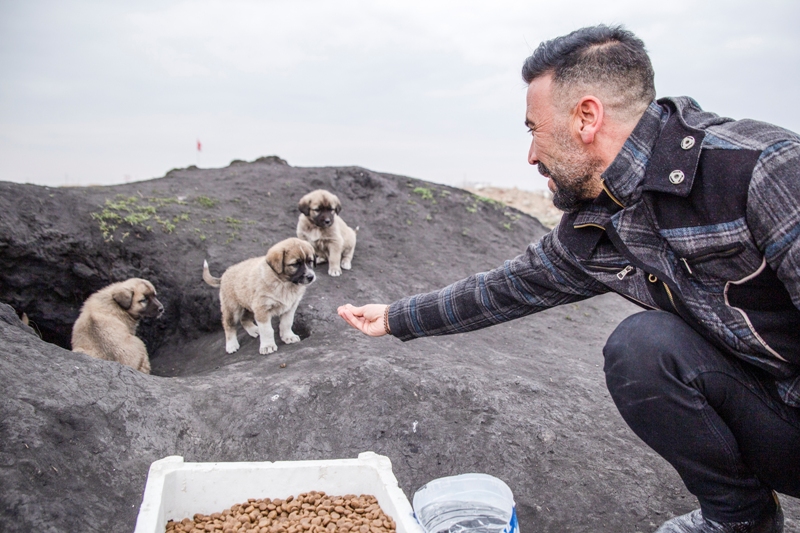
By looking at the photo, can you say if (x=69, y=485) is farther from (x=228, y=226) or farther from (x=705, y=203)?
(x=228, y=226)

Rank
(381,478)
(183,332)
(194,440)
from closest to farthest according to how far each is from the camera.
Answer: (381,478)
(194,440)
(183,332)

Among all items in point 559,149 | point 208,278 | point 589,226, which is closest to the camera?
point 559,149

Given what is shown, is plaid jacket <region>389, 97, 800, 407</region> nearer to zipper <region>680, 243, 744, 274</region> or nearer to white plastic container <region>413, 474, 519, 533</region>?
zipper <region>680, 243, 744, 274</region>

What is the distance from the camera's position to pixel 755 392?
6.85ft

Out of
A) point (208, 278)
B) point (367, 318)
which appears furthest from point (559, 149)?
point (208, 278)

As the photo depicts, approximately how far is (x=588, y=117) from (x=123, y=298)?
15.5 feet

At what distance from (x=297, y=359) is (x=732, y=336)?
10.0ft

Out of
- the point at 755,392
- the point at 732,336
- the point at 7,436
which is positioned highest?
the point at 732,336

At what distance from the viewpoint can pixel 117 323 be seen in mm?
5207

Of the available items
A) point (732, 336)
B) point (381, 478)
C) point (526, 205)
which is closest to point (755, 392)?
point (732, 336)

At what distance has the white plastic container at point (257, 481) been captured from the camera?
217 centimetres

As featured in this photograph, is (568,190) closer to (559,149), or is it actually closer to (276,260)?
(559,149)

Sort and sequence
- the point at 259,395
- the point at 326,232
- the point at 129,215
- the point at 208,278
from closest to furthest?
the point at 259,395 < the point at 208,278 < the point at 129,215 < the point at 326,232

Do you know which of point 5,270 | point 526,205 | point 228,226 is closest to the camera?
point 5,270
